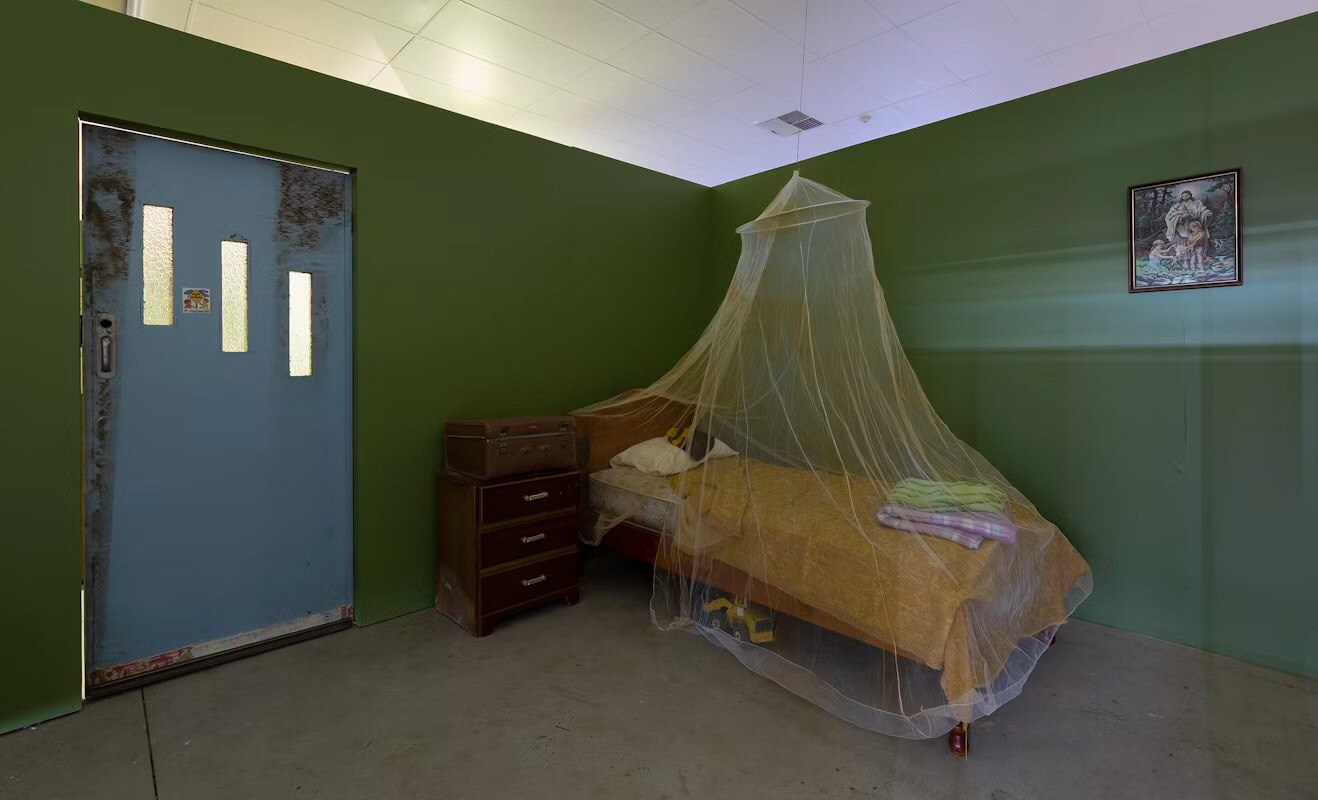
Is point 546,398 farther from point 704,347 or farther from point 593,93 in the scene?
point 593,93

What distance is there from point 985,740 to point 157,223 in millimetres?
3827

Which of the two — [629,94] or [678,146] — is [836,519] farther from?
[678,146]

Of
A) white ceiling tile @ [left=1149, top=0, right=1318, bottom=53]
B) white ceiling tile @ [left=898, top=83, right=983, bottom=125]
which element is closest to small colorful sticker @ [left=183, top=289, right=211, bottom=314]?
white ceiling tile @ [left=898, top=83, right=983, bottom=125]

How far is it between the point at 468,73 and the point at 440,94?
451mm

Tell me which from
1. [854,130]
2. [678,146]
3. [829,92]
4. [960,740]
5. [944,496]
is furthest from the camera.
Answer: [678,146]

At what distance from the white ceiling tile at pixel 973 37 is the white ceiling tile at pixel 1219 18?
596mm

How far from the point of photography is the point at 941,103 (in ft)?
13.6

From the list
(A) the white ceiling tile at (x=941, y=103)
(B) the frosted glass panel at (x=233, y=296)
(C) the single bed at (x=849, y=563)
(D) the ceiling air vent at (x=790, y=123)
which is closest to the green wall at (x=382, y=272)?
(B) the frosted glass panel at (x=233, y=296)

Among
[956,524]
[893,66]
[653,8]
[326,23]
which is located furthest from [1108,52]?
A: [326,23]

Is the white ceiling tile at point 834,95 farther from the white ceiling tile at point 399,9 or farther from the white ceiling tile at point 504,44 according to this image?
the white ceiling tile at point 399,9

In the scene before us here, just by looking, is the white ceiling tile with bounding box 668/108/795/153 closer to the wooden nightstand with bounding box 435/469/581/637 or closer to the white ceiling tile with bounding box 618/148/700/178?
the white ceiling tile with bounding box 618/148/700/178

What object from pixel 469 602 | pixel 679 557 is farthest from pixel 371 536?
pixel 679 557

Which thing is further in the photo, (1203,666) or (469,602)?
(469,602)

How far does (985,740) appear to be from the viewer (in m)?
2.12
